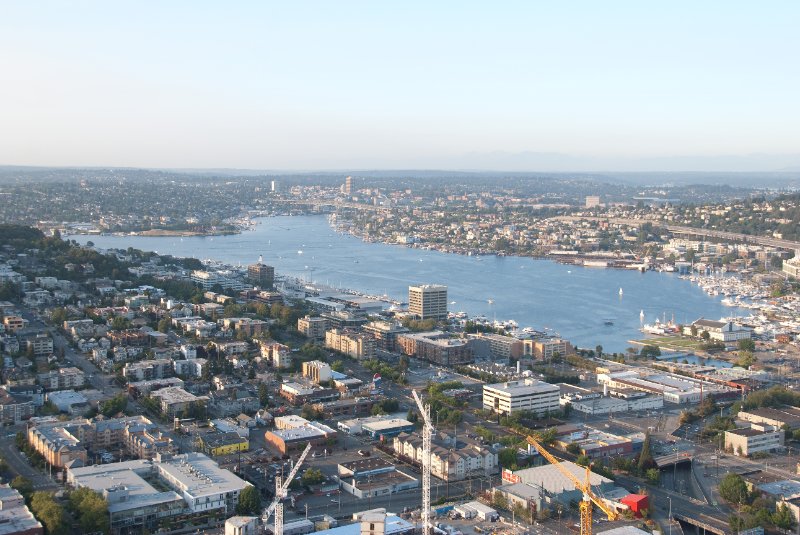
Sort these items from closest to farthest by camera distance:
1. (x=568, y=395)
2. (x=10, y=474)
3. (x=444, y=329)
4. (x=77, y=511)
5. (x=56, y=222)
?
(x=77, y=511)
(x=10, y=474)
(x=568, y=395)
(x=444, y=329)
(x=56, y=222)

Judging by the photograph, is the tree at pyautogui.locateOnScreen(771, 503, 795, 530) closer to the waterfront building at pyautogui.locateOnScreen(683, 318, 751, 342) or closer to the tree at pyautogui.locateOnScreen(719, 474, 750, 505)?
the tree at pyautogui.locateOnScreen(719, 474, 750, 505)

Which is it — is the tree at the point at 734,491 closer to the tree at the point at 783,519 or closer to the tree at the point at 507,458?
the tree at the point at 783,519

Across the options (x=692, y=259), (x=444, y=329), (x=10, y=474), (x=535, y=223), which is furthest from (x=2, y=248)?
(x=535, y=223)

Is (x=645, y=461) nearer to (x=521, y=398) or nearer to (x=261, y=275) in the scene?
(x=521, y=398)

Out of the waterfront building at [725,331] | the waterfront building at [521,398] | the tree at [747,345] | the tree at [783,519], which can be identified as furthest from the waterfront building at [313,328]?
the tree at [783,519]

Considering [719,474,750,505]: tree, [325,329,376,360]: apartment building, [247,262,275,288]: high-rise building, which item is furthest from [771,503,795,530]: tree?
[247,262,275,288]: high-rise building

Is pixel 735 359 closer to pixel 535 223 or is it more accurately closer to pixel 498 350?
pixel 498 350

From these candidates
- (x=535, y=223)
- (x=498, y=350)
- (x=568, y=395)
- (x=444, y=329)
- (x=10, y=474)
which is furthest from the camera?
(x=535, y=223)
